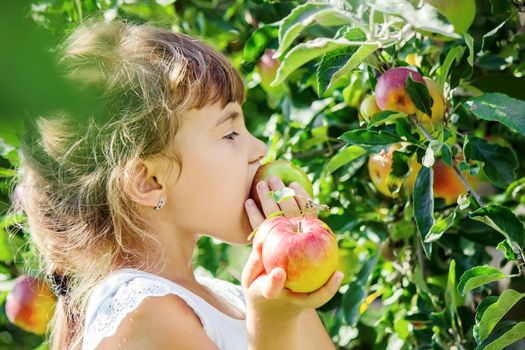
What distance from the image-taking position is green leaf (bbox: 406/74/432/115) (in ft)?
3.78

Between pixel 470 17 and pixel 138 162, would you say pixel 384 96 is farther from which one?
pixel 138 162

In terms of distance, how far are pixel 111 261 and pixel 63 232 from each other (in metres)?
0.10

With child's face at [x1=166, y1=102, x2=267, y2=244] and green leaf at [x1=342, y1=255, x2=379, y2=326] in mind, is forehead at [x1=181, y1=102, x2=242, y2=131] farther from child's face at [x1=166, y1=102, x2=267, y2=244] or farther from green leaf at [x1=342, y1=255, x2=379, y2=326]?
green leaf at [x1=342, y1=255, x2=379, y2=326]

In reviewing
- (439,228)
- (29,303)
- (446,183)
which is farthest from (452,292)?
(29,303)

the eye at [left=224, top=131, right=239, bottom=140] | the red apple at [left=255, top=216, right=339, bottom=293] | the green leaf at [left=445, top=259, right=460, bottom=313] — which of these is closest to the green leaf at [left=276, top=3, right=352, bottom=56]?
the red apple at [left=255, top=216, right=339, bottom=293]

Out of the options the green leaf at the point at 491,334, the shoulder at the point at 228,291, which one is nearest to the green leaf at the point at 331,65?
the green leaf at the point at 491,334

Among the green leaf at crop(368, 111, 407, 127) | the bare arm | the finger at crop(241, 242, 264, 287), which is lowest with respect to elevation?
the bare arm

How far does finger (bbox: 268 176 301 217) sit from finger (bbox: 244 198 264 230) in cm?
4

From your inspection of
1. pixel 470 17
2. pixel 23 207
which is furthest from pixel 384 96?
pixel 23 207

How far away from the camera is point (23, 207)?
142 centimetres

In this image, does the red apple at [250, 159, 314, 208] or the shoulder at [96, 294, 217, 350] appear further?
the red apple at [250, 159, 314, 208]

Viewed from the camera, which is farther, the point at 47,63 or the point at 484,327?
the point at 484,327

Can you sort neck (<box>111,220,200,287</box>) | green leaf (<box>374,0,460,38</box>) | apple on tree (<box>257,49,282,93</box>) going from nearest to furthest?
green leaf (<box>374,0,460,38</box>) < neck (<box>111,220,200,287</box>) < apple on tree (<box>257,49,282,93</box>)

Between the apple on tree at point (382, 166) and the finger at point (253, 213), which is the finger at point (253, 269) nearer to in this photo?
the finger at point (253, 213)
